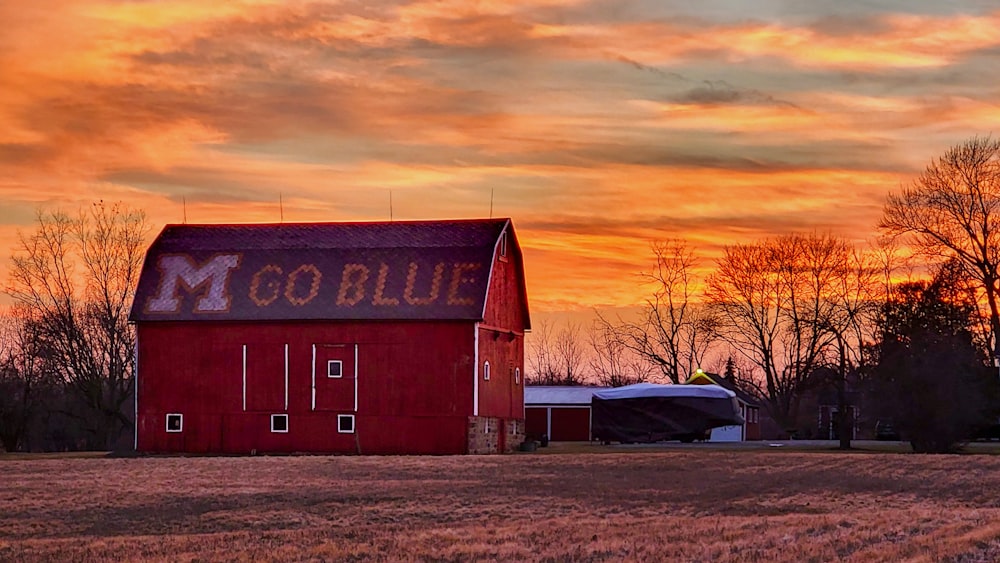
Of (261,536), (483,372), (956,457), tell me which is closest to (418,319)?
(483,372)

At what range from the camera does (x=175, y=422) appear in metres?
57.3

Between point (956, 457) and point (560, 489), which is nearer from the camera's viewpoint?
point (560, 489)

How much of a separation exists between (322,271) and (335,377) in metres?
4.34

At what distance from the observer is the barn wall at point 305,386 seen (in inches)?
2169

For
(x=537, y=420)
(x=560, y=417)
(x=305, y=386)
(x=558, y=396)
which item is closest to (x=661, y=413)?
(x=560, y=417)

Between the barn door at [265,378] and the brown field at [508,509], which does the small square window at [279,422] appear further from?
the brown field at [508,509]

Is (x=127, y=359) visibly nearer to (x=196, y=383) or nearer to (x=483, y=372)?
(x=196, y=383)

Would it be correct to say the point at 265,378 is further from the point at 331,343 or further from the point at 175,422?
the point at 175,422

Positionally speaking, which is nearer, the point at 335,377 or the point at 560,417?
the point at 335,377

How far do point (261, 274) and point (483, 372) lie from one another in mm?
9586

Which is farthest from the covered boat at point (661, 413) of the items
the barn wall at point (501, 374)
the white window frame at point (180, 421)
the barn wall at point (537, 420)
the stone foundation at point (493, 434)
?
the white window frame at point (180, 421)

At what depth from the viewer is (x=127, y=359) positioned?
253 feet

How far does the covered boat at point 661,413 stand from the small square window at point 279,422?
17.1 m

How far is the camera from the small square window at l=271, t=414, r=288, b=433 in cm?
5616
